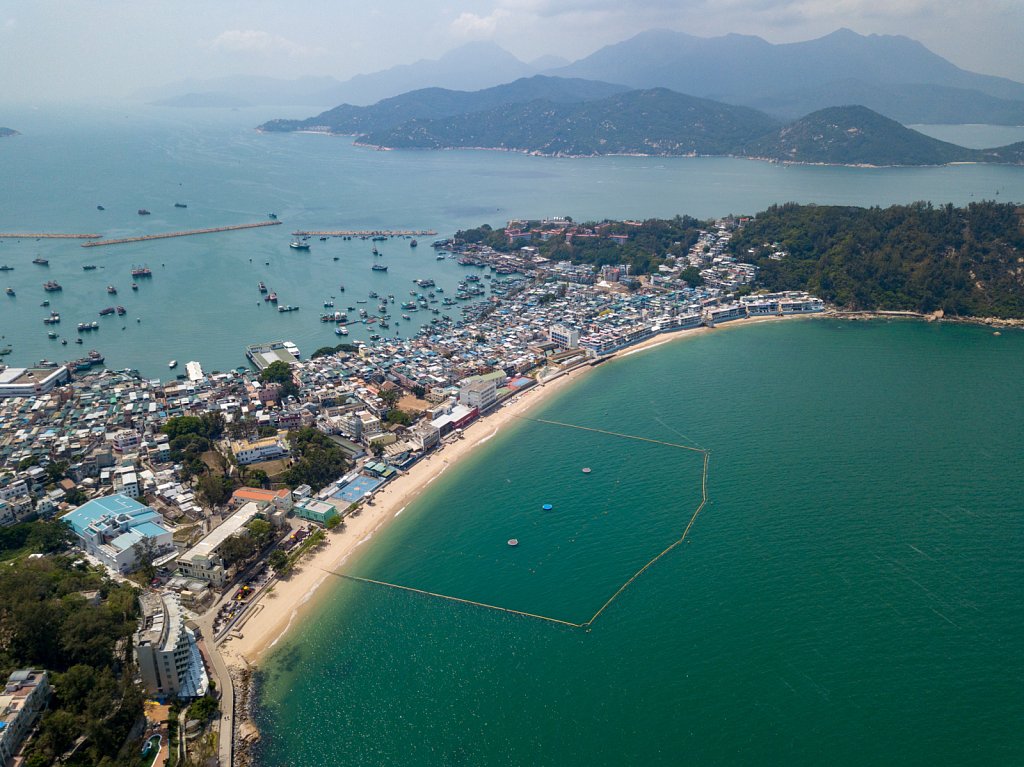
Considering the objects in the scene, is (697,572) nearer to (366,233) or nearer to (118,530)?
(118,530)

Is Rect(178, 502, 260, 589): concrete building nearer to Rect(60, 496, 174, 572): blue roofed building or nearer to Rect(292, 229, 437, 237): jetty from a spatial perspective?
Rect(60, 496, 174, 572): blue roofed building

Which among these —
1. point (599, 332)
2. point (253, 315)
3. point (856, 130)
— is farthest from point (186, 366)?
point (856, 130)

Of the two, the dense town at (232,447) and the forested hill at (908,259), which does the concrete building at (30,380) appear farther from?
the forested hill at (908,259)

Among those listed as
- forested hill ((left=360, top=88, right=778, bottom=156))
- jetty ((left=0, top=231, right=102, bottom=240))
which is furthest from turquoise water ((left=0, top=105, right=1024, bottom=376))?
forested hill ((left=360, top=88, right=778, bottom=156))

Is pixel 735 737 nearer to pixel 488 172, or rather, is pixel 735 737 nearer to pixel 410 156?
pixel 488 172

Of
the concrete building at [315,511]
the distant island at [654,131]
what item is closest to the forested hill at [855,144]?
the distant island at [654,131]

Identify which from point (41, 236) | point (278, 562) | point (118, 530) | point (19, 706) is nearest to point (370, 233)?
point (41, 236)
